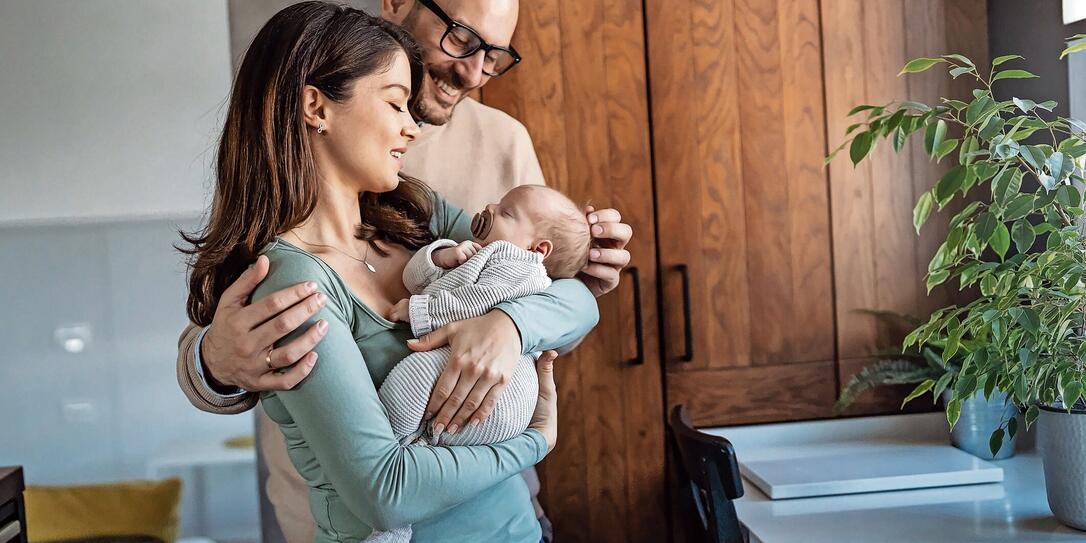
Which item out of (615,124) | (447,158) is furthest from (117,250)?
(615,124)

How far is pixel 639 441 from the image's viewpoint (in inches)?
101

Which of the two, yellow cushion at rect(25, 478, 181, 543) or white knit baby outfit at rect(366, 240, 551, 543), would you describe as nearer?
white knit baby outfit at rect(366, 240, 551, 543)

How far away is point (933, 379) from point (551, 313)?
4.36 feet

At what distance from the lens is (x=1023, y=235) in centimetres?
151

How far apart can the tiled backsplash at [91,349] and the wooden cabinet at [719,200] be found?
3.28ft

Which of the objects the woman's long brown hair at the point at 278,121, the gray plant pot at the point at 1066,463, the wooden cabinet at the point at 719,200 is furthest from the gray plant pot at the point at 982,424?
the woman's long brown hair at the point at 278,121

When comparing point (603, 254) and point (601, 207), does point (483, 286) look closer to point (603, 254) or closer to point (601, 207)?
point (603, 254)

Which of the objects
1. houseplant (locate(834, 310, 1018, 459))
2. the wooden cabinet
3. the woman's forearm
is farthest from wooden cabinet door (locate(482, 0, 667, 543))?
the woman's forearm

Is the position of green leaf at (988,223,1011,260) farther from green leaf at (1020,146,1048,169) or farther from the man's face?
the man's face

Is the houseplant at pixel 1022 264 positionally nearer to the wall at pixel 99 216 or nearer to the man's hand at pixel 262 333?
the man's hand at pixel 262 333

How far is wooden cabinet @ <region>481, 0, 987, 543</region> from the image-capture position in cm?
247

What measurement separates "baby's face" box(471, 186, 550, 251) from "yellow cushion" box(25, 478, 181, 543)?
1.42m

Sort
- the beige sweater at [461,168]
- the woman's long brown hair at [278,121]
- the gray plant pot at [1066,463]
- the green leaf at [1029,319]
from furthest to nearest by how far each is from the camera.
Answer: the beige sweater at [461,168] → the gray plant pot at [1066,463] → the green leaf at [1029,319] → the woman's long brown hair at [278,121]

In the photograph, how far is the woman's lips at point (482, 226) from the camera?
1.44 metres
